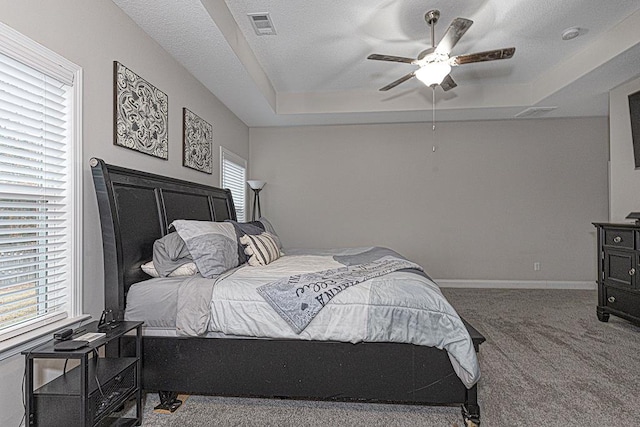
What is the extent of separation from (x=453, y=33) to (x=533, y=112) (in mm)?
3283

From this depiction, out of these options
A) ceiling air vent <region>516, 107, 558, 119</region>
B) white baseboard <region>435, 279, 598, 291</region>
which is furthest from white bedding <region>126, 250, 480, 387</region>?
ceiling air vent <region>516, 107, 558, 119</region>

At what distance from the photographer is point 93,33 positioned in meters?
2.31

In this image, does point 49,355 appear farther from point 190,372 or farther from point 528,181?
point 528,181

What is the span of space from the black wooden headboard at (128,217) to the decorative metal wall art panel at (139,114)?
26cm

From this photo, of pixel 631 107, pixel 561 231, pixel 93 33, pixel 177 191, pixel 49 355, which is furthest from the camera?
pixel 561 231

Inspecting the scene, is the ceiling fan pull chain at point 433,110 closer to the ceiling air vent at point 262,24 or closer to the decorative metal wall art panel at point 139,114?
the ceiling air vent at point 262,24

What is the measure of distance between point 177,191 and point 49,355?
178 cm

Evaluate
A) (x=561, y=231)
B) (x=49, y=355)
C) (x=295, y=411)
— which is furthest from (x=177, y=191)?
(x=561, y=231)

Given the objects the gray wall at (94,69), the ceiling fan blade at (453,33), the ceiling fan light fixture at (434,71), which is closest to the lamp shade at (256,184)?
the gray wall at (94,69)

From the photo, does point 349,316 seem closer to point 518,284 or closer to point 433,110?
point 433,110

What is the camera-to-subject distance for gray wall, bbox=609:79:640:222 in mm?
4074

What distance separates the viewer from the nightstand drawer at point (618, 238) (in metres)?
3.60

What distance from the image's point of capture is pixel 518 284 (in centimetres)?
561

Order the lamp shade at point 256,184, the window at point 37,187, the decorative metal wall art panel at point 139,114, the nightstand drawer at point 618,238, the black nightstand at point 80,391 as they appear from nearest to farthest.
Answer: the black nightstand at point 80,391
the window at point 37,187
the decorative metal wall art panel at point 139,114
the nightstand drawer at point 618,238
the lamp shade at point 256,184
